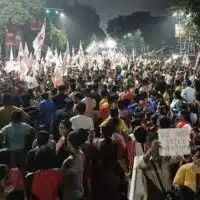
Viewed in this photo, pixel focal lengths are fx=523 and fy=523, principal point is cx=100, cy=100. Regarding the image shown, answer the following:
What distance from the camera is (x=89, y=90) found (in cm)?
1224

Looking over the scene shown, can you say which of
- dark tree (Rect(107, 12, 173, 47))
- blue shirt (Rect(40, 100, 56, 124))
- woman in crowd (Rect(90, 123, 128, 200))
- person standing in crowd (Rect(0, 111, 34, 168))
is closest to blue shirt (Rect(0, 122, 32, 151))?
person standing in crowd (Rect(0, 111, 34, 168))

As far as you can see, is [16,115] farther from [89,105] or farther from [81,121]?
[89,105]

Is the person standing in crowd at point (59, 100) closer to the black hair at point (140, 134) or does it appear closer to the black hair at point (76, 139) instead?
the black hair at point (140, 134)

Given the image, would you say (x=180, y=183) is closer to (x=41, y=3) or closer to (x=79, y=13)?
(x=41, y=3)

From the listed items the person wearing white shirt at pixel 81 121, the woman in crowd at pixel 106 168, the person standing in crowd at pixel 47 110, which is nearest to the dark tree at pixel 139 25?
the person standing in crowd at pixel 47 110

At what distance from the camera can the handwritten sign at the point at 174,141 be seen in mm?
6414

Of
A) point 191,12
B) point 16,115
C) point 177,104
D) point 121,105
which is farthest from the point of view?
point 191,12

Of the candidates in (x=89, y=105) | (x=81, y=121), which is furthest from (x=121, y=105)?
(x=89, y=105)

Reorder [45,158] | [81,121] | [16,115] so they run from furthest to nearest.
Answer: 1. [81,121]
2. [16,115]
3. [45,158]

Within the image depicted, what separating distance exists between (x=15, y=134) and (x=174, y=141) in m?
3.28

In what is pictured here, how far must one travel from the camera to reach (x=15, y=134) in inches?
345

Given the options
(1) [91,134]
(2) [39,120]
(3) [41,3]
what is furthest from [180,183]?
(3) [41,3]

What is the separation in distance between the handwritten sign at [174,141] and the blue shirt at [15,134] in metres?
3.12

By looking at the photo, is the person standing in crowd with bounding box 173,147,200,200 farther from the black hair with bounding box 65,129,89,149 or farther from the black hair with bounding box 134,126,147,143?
the black hair with bounding box 134,126,147,143
